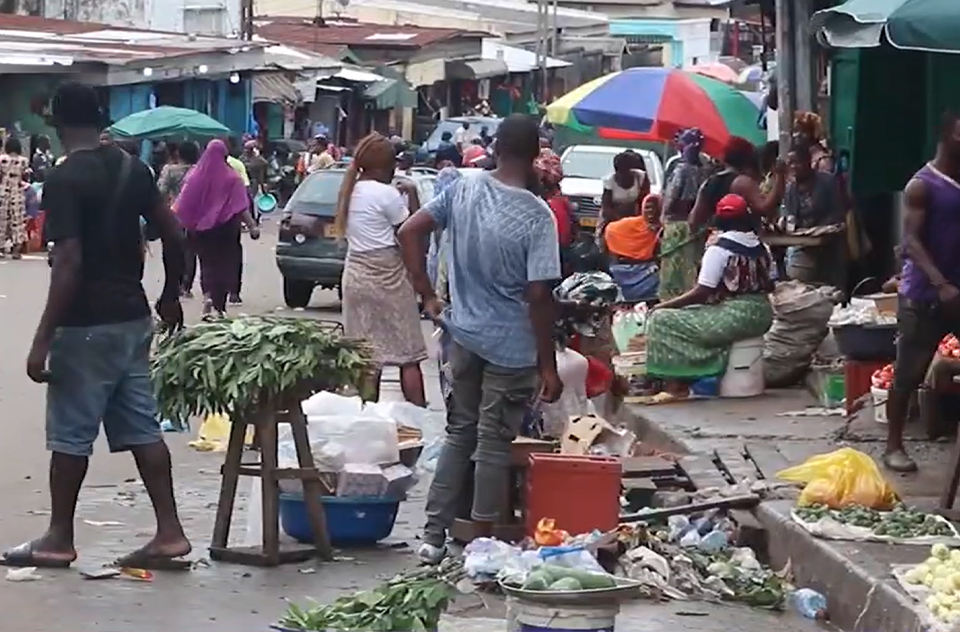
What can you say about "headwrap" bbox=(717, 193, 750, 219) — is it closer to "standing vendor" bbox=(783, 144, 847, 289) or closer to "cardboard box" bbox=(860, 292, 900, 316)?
"cardboard box" bbox=(860, 292, 900, 316)

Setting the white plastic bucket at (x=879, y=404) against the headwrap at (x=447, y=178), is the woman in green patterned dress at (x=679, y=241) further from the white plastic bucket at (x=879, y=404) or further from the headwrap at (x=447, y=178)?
the white plastic bucket at (x=879, y=404)

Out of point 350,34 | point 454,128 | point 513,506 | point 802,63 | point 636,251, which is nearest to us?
point 513,506

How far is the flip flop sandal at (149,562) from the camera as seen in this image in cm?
833

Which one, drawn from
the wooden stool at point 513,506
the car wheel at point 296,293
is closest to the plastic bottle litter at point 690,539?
the wooden stool at point 513,506

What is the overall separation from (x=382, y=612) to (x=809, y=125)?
33.7 feet

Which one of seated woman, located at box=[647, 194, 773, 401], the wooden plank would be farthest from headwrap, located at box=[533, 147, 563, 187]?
the wooden plank

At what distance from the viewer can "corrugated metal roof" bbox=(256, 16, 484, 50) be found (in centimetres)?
5284

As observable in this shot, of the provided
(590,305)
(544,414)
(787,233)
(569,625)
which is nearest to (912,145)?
(787,233)

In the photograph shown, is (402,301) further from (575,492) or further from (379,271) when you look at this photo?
(575,492)

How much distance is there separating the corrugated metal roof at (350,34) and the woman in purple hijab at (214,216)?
1319 inches

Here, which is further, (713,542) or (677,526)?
(677,526)

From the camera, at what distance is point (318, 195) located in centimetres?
2248

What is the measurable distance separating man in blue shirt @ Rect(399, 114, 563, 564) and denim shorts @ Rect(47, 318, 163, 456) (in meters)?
1.22

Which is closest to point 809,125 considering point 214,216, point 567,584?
point 214,216
